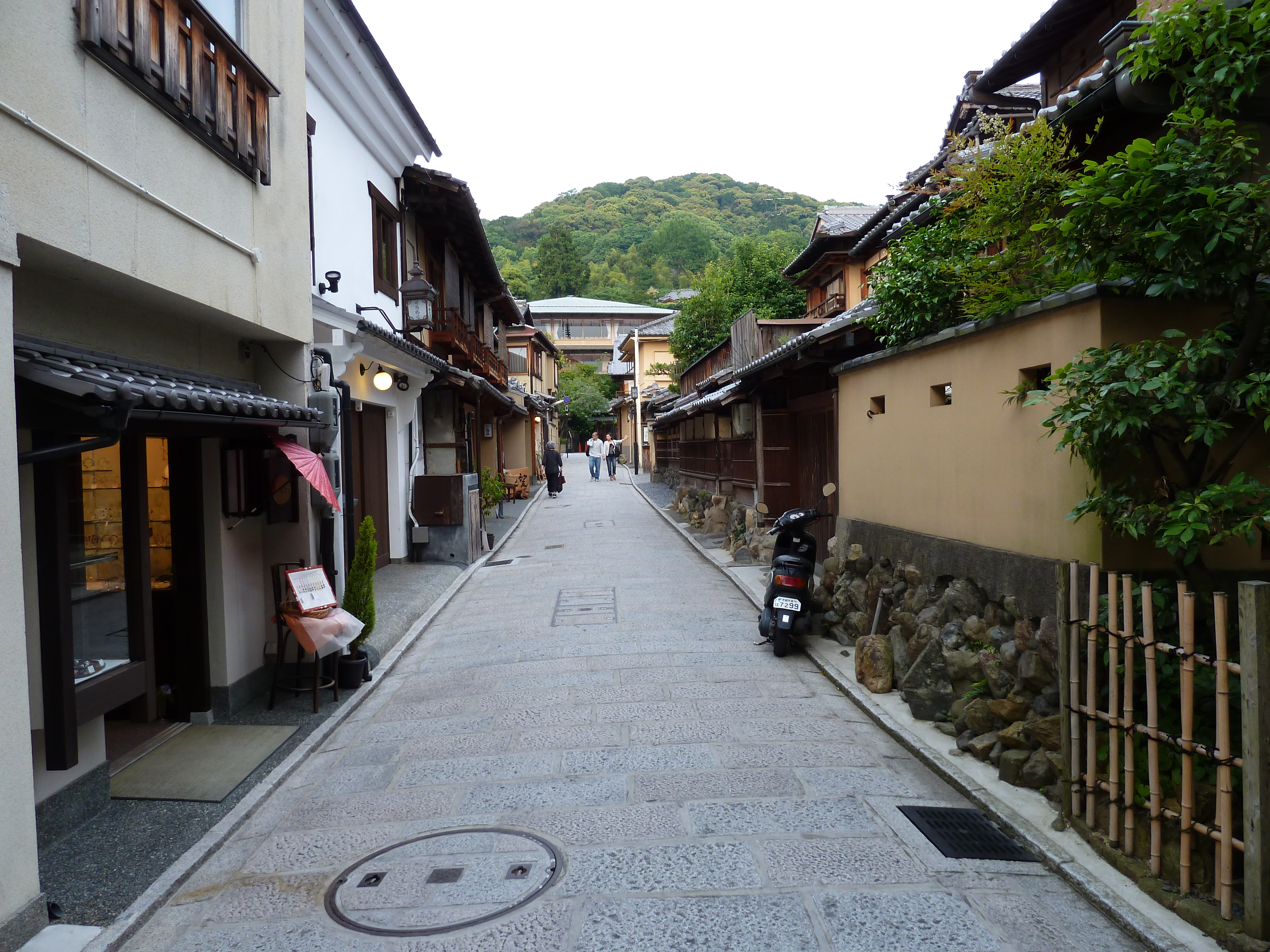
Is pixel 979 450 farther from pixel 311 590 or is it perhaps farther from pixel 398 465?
pixel 398 465

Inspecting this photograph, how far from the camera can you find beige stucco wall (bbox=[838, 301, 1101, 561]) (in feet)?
18.5

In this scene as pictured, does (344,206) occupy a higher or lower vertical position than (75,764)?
higher

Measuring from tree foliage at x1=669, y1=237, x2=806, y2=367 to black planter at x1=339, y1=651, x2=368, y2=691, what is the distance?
24.7 meters

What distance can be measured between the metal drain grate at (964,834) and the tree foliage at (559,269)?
8186 centimetres

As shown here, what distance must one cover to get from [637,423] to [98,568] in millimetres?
44534

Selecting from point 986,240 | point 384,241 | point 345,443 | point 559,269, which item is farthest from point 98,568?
point 559,269

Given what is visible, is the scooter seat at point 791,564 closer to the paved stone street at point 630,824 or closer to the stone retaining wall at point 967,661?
the stone retaining wall at point 967,661

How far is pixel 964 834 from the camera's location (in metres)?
4.93

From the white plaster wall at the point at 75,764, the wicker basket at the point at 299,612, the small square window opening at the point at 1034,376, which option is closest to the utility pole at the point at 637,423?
the wicker basket at the point at 299,612

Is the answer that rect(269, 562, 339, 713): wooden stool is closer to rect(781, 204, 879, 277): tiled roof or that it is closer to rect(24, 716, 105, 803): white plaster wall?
rect(24, 716, 105, 803): white plaster wall

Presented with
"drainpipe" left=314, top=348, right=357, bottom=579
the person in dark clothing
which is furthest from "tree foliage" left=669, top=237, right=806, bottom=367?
"drainpipe" left=314, top=348, right=357, bottom=579

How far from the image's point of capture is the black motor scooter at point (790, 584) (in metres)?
9.11

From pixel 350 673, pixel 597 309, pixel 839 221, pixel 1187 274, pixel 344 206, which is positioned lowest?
pixel 350 673

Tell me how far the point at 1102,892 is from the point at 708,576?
10.3m
